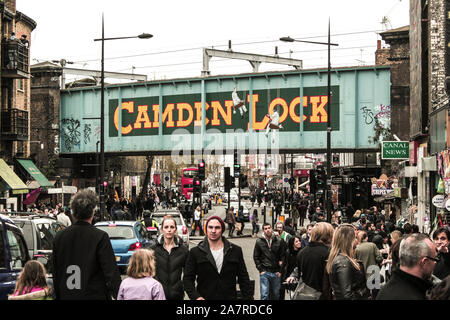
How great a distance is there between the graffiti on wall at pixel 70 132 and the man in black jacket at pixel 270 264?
3533 centimetres

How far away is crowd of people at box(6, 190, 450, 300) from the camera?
204 inches

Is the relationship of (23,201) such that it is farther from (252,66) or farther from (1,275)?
(1,275)

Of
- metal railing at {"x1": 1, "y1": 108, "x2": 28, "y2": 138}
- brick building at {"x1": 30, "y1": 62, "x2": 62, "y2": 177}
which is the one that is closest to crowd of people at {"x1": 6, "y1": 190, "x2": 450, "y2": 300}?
metal railing at {"x1": 1, "y1": 108, "x2": 28, "y2": 138}

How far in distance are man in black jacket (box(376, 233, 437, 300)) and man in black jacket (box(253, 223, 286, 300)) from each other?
7288 millimetres

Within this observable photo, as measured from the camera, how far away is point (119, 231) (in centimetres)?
1927

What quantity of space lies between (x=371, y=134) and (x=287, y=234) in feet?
79.0

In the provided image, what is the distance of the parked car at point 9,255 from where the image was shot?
9.02m

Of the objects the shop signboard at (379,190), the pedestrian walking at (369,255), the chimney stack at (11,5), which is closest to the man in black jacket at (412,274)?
the pedestrian walking at (369,255)

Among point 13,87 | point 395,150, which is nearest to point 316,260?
point 395,150

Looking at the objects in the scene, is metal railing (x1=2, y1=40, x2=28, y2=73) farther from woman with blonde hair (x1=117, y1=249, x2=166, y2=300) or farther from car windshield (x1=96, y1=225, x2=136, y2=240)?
woman with blonde hair (x1=117, y1=249, x2=166, y2=300)

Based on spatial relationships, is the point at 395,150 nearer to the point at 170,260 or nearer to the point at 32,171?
the point at 32,171

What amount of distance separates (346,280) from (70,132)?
40.8 meters

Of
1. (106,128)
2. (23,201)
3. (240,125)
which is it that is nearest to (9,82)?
(23,201)
